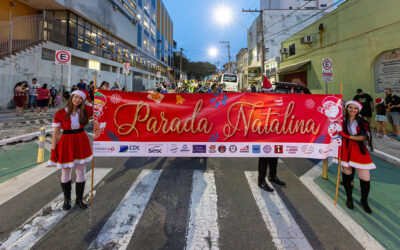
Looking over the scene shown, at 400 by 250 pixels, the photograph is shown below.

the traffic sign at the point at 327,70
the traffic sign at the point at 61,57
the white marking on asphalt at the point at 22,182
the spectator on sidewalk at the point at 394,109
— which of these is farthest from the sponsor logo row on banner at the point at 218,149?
the traffic sign at the point at 61,57

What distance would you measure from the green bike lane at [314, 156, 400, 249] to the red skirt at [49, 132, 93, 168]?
4.50 metres

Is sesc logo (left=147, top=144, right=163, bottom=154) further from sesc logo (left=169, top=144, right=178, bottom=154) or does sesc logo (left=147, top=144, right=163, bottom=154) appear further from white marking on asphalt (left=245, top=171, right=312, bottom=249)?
white marking on asphalt (left=245, top=171, right=312, bottom=249)

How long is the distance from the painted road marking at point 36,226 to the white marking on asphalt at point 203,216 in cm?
199

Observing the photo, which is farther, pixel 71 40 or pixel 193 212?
pixel 71 40

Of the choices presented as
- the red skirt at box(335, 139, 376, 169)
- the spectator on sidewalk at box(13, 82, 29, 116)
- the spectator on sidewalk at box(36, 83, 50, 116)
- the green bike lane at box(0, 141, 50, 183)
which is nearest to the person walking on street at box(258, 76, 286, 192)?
the red skirt at box(335, 139, 376, 169)

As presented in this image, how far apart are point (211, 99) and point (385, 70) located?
11.1m

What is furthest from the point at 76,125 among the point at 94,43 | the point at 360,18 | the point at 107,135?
Result: the point at 94,43

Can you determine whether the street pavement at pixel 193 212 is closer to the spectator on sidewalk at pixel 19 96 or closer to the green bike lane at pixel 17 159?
the green bike lane at pixel 17 159

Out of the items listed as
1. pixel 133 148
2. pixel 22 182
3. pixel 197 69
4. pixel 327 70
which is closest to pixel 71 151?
pixel 133 148

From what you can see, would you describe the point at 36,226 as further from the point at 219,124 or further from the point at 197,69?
the point at 197,69

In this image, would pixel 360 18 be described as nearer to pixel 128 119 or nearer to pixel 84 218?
pixel 128 119

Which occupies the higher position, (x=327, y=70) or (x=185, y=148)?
(x=327, y=70)

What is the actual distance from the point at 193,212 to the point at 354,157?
2873 millimetres

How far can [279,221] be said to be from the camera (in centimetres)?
292
